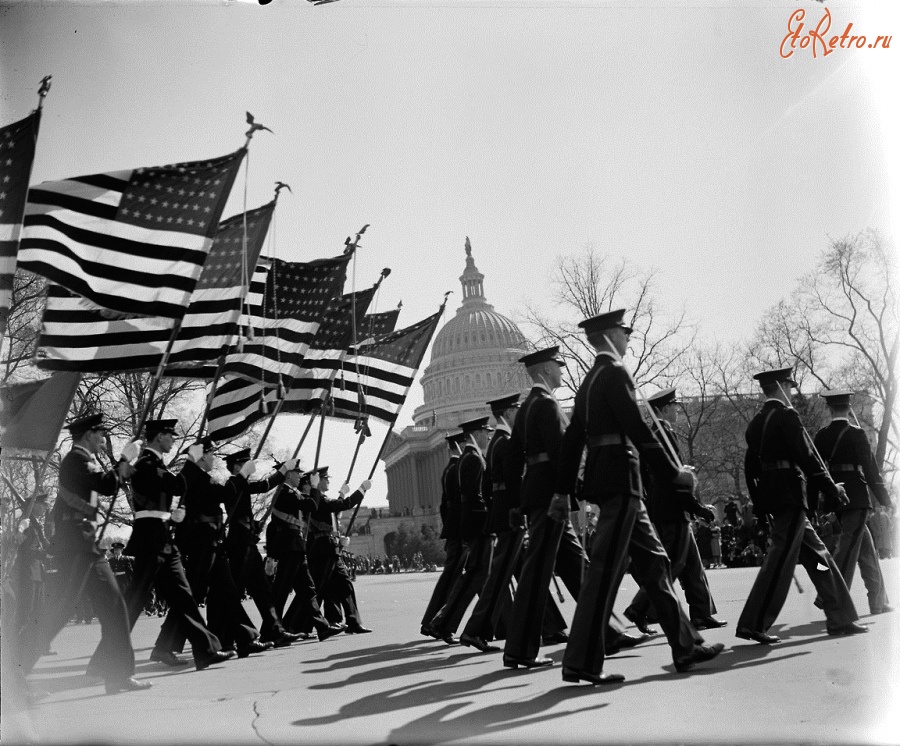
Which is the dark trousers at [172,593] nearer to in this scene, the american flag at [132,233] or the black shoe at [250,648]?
the black shoe at [250,648]

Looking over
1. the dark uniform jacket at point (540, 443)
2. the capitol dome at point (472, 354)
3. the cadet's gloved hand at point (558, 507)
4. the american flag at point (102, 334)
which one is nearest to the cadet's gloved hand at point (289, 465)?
the american flag at point (102, 334)

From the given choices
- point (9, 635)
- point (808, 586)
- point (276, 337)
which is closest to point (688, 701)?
point (9, 635)

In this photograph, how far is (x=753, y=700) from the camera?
502cm

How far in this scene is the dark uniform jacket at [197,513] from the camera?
948 centimetres

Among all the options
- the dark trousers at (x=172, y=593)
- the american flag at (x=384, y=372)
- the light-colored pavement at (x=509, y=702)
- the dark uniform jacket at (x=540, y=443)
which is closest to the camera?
the light-colored pavement at (x=509, y=702)

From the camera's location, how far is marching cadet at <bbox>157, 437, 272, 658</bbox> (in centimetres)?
948

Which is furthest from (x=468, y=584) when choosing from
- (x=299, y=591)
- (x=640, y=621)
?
(x=299, y=591)

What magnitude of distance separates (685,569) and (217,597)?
13.8ft

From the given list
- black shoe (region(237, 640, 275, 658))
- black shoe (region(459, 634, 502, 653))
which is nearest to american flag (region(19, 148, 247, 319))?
black shoe (region(237, 640, 275, 658))

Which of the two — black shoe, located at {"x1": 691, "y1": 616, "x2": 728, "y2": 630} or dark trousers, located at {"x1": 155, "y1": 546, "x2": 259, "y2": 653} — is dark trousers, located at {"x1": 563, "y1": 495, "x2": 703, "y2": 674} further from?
dark trousers, located at {"x1": 155, "y1": 546, "x2": 259, "y2": 653}

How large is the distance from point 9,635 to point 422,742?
2.27 meters

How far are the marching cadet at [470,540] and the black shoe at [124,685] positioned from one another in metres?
2.91

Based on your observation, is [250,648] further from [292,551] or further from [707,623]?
[707,623]

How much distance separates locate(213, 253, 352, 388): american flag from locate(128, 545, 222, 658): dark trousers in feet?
13.8
